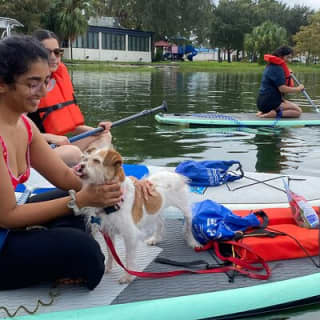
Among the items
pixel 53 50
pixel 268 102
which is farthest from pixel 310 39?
pixel 53 50

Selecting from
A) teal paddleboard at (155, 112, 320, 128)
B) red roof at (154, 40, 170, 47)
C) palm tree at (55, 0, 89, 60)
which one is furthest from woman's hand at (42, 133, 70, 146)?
red roof at (154, 40, 170, 47)

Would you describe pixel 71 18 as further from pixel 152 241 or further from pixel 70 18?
pixel 152 241

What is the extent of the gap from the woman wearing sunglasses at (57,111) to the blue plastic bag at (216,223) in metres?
1.60

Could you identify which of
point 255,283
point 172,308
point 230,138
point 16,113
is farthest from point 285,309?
point 230,138

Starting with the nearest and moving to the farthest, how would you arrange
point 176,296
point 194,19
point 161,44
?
1. point 176,296
2. point 194,19
3. point 161,44

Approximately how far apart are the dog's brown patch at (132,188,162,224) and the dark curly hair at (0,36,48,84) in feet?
3.94

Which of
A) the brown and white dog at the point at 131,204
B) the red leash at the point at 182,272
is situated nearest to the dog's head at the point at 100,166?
the brown and white dog at the point at 131,204

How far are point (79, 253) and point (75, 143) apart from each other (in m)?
2.75

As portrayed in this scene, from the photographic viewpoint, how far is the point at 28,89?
2656 mm

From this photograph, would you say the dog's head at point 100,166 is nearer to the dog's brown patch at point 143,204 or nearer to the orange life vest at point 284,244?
the dog's brown patch at point 143,204

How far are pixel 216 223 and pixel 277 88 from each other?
8.50 meters

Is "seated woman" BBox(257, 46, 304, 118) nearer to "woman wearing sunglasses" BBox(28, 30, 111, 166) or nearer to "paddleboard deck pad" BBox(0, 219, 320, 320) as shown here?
"woman wearing sunglasses" BBox(28, 30, 111, 166)

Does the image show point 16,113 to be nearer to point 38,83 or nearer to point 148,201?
point 38,83

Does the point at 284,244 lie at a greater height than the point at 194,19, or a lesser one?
lesser
